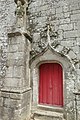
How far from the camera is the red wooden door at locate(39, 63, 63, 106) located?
3.84m

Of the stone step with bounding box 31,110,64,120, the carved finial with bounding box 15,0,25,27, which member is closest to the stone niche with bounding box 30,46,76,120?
the stone step with bounding box 31,110,64,120

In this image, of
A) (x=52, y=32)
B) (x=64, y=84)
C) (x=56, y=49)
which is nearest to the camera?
(x=64, y=84)

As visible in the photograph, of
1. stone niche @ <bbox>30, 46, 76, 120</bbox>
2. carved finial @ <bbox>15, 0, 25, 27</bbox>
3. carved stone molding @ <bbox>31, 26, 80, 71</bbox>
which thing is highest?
carved finial @ <bbox>15, 0, 25, 27</bbox>

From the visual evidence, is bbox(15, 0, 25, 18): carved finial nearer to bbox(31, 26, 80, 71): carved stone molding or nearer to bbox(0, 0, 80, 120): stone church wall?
bbox(0, 0, 80, 120): stone church wall

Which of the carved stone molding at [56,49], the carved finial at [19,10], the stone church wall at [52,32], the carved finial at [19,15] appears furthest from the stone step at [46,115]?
the carved finial at [19,10]

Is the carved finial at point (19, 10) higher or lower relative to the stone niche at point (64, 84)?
higher

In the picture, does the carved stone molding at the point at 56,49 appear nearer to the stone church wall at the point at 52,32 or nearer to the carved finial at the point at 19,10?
the stone church wall at the point at 52,32

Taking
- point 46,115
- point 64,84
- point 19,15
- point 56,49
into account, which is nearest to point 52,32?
point 56,49

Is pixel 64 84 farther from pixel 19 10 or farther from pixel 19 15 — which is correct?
pixel 19 10

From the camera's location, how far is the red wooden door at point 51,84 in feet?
12.6

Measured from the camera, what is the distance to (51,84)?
3.93 m

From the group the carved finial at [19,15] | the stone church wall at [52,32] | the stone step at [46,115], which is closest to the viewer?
the stone church wall at [52,32]

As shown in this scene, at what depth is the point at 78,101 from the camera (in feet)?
11.1

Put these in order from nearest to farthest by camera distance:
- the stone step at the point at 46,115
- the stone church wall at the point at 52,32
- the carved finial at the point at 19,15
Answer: the stone church wall at the point at 52,32 → the stone step at the point at 46,115 → the carved finial at the point at 19,15
